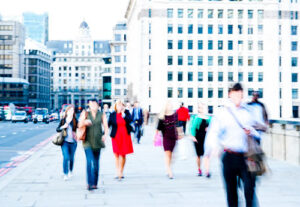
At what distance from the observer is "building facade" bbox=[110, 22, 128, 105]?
104812mm

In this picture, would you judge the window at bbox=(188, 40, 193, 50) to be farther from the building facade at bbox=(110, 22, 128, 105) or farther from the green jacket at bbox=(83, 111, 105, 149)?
the green jacket at bbox=(83, 111, 105, 149)

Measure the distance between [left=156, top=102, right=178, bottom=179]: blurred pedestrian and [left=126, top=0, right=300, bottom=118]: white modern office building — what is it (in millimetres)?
61191

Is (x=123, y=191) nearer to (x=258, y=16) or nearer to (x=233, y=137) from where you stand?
(x=233, y=137)

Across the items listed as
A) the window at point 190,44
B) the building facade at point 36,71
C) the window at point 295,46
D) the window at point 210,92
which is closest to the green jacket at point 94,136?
the window at point 190,44

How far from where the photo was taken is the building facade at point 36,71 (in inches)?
5062

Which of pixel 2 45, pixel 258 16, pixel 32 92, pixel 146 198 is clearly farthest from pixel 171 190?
pixel 32 92

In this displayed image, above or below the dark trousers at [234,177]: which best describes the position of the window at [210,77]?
above

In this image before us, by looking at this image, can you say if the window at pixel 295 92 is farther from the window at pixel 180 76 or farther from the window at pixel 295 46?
the window at pixel 180 76

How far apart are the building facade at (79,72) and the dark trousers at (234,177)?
15168cm

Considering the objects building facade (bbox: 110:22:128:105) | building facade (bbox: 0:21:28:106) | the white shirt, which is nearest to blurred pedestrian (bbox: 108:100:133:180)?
the white shirt

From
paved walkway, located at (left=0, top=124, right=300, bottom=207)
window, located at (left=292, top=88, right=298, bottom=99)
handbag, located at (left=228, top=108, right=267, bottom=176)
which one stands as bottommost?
paved walkway, located at (left=0, top=124, right=300, bottom=207)

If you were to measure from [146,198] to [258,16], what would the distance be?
231 ft

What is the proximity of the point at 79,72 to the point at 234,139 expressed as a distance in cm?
15471

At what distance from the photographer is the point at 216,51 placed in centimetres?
7181
